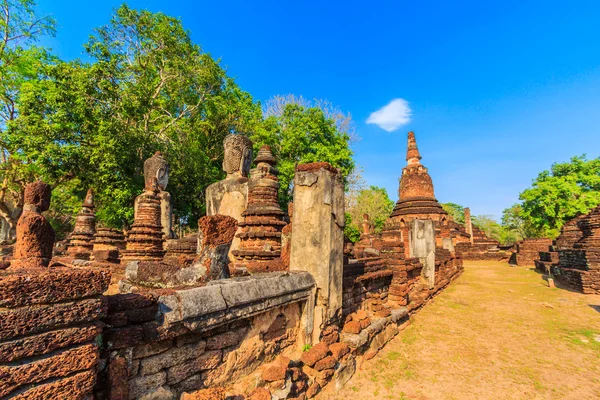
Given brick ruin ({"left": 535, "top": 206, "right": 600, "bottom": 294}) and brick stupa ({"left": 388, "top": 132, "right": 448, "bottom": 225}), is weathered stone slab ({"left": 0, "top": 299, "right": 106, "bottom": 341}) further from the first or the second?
brick stupa ({"left": 388, "top": 132, "right": 448, "bottom": 225})

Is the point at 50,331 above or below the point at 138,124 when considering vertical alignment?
below

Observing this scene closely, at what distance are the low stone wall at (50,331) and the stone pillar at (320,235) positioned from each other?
7.85 ft

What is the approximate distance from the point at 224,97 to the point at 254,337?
17.9 meters

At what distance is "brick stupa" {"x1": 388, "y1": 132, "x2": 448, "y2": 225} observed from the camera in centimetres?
1925

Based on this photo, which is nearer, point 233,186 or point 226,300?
point 226,300

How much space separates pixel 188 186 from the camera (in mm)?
16344

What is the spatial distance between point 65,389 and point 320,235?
266cm

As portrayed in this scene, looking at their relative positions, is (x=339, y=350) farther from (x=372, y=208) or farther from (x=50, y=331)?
(x=372, y=208)

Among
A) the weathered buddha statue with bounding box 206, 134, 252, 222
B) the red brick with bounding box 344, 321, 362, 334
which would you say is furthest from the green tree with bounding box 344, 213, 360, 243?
the red brick with bounding box 344, 321, 362, 334

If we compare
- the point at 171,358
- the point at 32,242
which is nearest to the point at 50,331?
the point at 171,358

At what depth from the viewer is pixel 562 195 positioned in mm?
24641

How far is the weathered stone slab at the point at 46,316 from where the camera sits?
1.29 m

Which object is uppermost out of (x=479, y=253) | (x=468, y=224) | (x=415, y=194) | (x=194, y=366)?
(x=415, y=194)

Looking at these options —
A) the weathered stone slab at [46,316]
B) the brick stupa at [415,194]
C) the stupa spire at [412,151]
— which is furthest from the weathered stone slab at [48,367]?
the stupa spire at [412,151]
